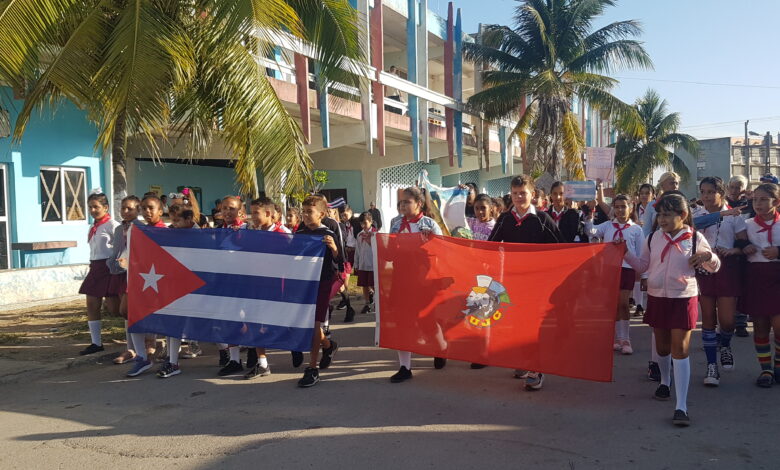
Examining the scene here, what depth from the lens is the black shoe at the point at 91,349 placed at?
7367mm

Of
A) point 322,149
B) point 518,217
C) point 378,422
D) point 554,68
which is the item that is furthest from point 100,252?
point 554,68

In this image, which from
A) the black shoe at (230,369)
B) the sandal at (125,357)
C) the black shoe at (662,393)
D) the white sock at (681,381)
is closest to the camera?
the white sock at (681,381)

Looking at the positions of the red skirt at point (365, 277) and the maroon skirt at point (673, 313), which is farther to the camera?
the red skirt at point (365, 277)

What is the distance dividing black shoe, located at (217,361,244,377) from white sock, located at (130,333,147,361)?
0.89m

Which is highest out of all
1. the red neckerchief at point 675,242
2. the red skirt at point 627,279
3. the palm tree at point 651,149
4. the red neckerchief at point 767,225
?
the palm tree at point 651,149

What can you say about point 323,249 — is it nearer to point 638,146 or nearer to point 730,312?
point 730,312

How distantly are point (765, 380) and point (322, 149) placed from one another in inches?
608

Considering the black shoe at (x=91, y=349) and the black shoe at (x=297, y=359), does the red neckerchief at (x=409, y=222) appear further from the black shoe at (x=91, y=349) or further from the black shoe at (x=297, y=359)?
the black shoe at (x=91, y=349)

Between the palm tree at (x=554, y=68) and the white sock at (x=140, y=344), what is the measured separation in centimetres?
2007

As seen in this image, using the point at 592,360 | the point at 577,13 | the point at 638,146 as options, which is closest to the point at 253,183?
the point at 592,360

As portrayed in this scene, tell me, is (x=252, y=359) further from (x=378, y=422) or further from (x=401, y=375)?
(x=378, y=422)

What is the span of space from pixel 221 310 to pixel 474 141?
73.9ft

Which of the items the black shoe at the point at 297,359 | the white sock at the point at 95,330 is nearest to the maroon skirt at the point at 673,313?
A: the black shoe at the point at 297,359

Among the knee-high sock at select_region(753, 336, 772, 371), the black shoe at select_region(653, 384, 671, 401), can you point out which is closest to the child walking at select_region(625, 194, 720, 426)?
the black shoe at select_region(653, 384, 671, 401)
